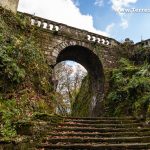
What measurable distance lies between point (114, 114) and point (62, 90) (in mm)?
14924

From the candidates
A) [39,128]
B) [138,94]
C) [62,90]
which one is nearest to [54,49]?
[138,94]

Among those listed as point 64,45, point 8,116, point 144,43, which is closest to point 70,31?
point 64,45

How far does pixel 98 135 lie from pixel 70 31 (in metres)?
10.2

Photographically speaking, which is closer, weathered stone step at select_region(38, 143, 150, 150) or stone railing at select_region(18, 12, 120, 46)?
weathered stone step at select_region(38, 143, 150, 150)

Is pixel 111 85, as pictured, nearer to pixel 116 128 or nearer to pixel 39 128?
pixel 116 128

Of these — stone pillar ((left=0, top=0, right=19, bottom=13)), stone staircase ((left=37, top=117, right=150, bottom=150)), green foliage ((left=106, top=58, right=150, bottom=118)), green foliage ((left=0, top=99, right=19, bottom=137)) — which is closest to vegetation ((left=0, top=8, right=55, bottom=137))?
green foliage ((left=0, top=99, right=19, bottom=137))

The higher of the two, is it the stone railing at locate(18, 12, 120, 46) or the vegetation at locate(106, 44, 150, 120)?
the stone railing at locate(18, 12, 120, 46)

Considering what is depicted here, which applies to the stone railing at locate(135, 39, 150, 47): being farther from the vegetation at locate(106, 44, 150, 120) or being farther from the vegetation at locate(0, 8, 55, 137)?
the vegetation at locate(0, 8, 55, 137)

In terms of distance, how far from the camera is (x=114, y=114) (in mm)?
17031

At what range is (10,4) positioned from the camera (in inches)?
671

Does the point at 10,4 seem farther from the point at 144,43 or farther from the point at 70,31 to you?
the point at 144,43

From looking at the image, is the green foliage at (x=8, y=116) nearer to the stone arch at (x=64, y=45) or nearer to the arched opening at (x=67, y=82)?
the stone arch at (x=64, y=45)

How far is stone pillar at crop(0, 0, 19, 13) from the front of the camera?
657 inches

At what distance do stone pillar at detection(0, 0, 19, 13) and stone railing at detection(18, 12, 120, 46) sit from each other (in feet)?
2.71
